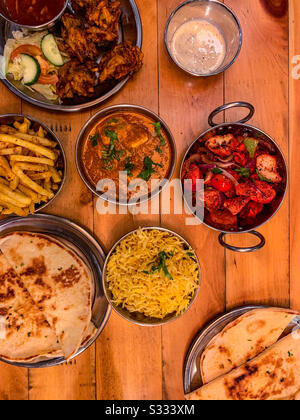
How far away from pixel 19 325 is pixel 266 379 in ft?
5.37

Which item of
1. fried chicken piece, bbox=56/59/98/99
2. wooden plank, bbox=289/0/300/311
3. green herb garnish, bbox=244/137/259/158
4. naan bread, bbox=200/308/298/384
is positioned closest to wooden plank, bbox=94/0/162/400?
fried chicken piece, bbox=56/59/98/99

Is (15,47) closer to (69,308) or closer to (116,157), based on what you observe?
(116,157)

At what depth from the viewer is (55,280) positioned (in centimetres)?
206

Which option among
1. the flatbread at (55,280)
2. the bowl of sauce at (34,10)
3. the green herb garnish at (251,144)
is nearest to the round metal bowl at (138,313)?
the flatbread at (55,280)

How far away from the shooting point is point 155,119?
7.07 ft

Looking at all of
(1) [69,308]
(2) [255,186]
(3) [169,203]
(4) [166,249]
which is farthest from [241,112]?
(1) [69,308]

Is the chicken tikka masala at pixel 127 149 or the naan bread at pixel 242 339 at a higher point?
the chicken tikka masala at pixel 127 149

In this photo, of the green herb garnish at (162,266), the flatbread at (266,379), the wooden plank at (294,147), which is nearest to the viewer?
the green herb garnish at (162,266)

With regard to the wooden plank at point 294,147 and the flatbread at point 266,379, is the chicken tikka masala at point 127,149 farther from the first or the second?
the flatbread at point 266,379

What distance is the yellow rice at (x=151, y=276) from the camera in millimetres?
2006

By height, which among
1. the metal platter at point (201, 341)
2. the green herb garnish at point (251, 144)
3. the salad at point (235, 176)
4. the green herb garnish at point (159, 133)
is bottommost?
the metal platter at point (201, 341)

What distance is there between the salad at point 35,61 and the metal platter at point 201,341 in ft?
5.87

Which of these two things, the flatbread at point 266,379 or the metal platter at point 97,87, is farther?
the flatbread at point 266,379

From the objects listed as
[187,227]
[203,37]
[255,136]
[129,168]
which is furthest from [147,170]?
[203,37]
